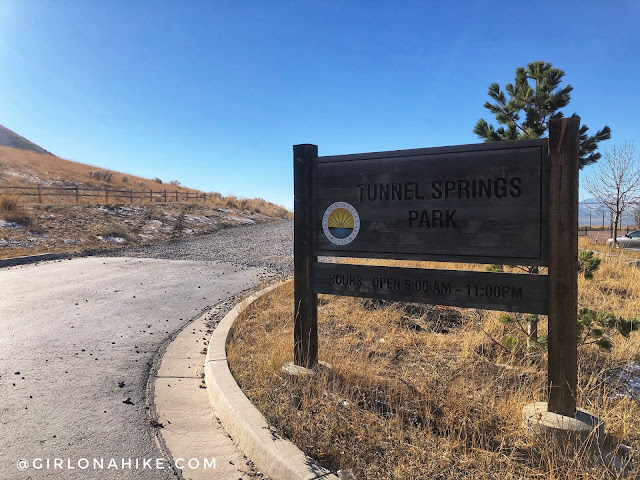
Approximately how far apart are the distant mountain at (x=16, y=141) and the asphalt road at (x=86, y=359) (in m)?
86.3

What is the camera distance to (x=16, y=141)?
3150 inches

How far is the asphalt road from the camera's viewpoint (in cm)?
275

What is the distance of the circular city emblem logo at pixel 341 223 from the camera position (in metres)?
3.57

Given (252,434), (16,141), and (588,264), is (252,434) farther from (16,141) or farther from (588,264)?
(16,141)

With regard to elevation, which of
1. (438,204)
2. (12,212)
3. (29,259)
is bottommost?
(29,259)

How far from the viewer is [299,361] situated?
372 centimetres

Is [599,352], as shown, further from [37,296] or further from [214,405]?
[37,296]

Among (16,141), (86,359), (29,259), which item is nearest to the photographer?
(86,359)

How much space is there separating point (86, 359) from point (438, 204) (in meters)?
4.16

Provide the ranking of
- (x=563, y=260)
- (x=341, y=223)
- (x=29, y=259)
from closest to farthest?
(x=563, y=260)
(x=341, y=223)
(x=29, y=259)

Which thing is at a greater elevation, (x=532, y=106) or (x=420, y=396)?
(x=532, y=106)

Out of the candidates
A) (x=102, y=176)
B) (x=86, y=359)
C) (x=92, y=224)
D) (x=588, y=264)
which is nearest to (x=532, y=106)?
(x=588, y=264)

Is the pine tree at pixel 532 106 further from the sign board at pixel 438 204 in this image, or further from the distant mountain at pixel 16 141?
the distant mountain at pixel 16 141

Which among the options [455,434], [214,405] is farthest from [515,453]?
[214,405]
